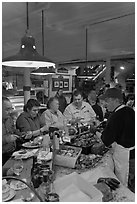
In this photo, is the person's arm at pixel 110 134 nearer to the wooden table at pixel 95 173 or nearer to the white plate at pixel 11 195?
the wooden table at pixel 95 173

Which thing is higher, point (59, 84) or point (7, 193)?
point (59, 84)

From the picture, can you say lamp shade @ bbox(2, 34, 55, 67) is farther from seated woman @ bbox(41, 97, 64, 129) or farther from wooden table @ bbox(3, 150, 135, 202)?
seated woman @ bbox(41, 97, 64, 129)

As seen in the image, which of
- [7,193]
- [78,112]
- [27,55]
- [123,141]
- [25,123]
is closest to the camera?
[7,193]

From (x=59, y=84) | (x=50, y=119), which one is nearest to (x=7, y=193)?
(x=50, y=119)

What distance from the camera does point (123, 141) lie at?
6.23 ft

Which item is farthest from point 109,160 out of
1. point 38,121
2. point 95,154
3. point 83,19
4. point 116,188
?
point 83,19

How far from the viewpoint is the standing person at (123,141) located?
1.85 m

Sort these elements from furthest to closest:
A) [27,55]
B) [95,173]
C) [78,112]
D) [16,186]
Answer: [78,112] < [27,55] < [95,173] < [16,186]

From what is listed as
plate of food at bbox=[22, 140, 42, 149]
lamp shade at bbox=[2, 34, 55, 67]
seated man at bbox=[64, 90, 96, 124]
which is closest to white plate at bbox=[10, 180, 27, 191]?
plate of food at bbox=[22, 140, 42, 149]

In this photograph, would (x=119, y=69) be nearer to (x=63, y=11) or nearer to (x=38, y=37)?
(x=38, y=37)

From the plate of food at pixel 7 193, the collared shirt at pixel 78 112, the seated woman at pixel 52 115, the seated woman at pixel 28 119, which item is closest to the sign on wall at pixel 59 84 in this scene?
the collared shirt at pixel 78 112

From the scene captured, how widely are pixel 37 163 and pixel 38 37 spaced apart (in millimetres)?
3148

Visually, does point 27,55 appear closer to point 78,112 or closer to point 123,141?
point 123,141

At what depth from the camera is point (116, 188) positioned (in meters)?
1.24
